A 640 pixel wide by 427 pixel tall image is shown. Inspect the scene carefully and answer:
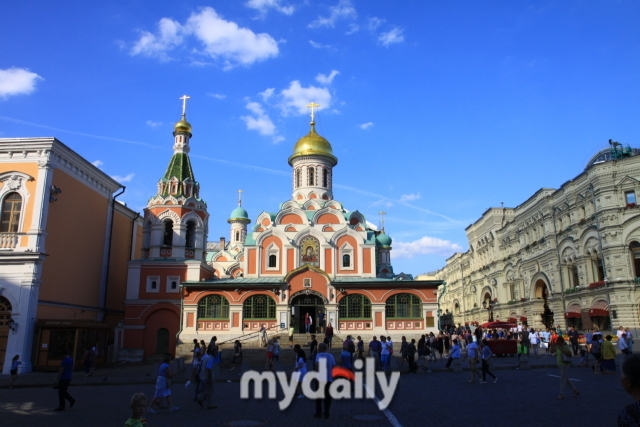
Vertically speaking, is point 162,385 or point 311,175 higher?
point 311,175

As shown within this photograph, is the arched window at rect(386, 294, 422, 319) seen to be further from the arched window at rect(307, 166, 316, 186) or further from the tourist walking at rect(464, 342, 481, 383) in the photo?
the tourist walking at rect(464, 342, 481, 383)

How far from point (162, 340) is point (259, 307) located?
6.51 meters

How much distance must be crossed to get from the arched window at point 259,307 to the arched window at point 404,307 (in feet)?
23.7

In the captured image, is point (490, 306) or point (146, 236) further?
point (490, 306)

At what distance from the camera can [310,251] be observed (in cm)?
3538

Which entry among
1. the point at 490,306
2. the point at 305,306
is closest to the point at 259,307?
the point at 305,306

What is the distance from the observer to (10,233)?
80.9ft

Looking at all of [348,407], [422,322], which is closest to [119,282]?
[422,322]

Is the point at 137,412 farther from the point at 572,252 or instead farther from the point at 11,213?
the point at 572,252

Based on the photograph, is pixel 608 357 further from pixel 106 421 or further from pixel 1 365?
pixel 1 365

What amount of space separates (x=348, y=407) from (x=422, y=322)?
67.4 feet

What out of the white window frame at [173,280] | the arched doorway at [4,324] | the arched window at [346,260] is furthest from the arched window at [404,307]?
the arched doorway at [4,324]

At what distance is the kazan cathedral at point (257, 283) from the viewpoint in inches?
1256

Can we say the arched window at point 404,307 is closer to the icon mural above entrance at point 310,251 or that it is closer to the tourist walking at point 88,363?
the icon mural above entrance at point 310,251
